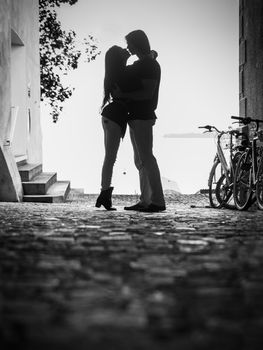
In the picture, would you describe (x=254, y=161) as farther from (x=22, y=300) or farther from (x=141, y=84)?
(x=22, y=300)

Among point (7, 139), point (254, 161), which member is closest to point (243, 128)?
point (254, 161)

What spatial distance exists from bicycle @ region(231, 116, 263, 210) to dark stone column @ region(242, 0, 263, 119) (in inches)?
67.6

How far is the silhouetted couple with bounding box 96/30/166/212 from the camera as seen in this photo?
6.89 metres

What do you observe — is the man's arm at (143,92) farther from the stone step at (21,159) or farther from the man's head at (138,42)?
the stone step at (21,159)

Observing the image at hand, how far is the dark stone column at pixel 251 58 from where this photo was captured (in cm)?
990

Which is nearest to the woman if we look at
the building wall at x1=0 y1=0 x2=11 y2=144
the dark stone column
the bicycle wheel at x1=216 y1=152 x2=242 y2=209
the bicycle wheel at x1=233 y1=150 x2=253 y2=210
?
the bicycle wheel at x1=233 y1=150 x2=253 y2=210

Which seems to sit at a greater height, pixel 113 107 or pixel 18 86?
pixel 18 86

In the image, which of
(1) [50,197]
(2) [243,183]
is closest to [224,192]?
(2) [243,183]

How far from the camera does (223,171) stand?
899cm

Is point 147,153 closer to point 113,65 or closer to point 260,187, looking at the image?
point 113,65

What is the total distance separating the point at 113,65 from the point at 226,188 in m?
2.73

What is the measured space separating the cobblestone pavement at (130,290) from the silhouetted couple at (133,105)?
266 centimetres

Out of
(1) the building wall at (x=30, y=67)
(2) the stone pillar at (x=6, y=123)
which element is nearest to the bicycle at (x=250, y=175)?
(2) the stone pillar at (x=6, y=123)

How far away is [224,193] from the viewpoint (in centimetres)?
900
